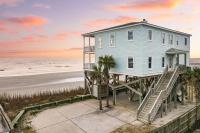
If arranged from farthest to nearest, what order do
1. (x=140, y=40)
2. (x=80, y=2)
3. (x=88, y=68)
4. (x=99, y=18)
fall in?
1. (x=99, y=18)
2. (x=88, y=68)
3. (x=80, y=2)
4. (x=140, y=40)

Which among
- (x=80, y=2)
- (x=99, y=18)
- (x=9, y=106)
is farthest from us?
(x=99, y=18)

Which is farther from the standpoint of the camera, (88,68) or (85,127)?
(88,68)

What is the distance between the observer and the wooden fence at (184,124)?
45.9ft

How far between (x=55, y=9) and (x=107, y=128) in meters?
21.4

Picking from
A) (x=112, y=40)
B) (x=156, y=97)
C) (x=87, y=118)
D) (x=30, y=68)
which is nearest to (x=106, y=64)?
(x=112, y=40)

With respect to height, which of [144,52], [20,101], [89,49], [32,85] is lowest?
[32,85]

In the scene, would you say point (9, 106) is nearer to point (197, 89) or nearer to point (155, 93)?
point (155, 93)

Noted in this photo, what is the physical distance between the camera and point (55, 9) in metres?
30.9

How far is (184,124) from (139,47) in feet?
32.6

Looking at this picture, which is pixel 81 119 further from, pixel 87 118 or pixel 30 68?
pixel 30 68

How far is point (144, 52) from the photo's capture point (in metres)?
22.7

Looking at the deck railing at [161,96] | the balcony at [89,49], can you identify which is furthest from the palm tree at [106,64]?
the deck railing at [161,96]

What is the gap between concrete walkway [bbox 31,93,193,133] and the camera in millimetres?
18038

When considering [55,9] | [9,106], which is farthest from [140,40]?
[9,106]
